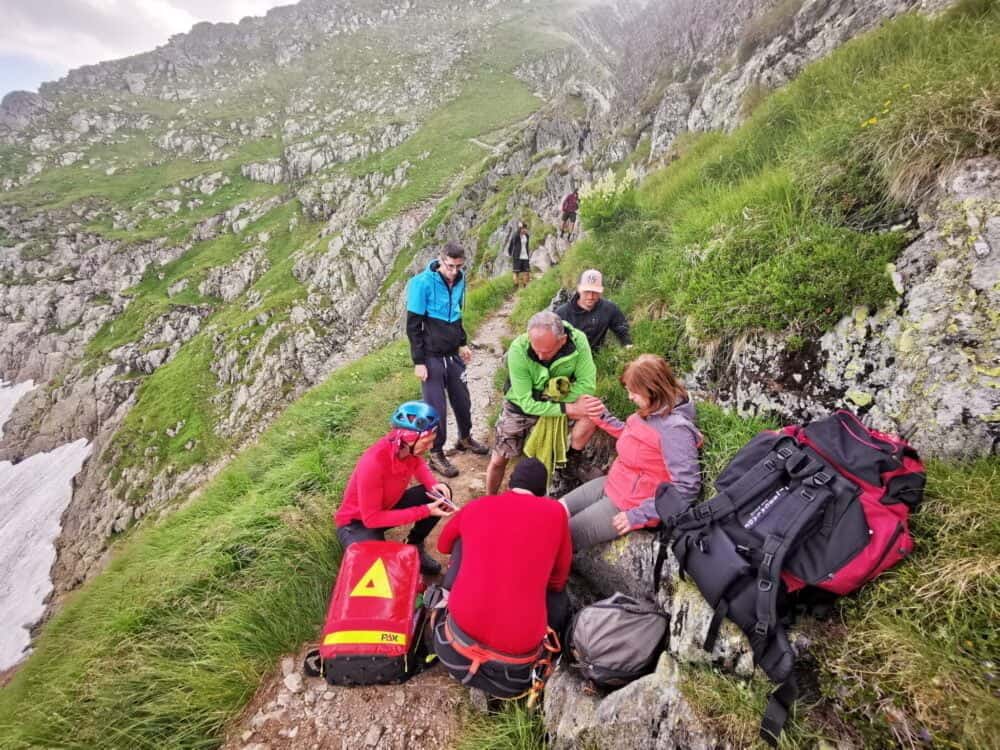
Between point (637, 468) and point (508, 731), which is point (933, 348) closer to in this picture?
point (637, 468)

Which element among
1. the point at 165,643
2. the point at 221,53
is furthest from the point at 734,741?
the point at 221,53

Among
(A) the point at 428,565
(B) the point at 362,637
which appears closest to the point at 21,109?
(A) the point at 428,565

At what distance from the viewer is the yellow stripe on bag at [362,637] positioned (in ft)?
12.1

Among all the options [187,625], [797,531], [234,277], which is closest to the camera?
[797,531]

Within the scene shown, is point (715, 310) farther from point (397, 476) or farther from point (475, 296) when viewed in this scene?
point (475, 296)

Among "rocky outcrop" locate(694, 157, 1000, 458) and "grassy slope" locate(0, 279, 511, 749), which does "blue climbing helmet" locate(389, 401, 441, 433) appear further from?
"rocky outcrop" locate(694, 157, 1000, 458)

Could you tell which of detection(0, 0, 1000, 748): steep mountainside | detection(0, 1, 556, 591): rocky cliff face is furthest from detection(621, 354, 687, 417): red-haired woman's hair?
detection(0, 1, 556, 591): rocky cliff face

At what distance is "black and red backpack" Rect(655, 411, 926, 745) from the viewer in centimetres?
246

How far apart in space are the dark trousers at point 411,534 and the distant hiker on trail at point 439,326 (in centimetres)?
131

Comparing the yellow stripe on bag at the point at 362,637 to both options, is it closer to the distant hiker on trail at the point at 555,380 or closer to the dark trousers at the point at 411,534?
the dark trousers at the point at 411,534

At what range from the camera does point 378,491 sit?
4504 mm

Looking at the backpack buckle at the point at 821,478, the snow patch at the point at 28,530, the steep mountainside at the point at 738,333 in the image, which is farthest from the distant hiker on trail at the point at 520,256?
the snow patch at the point at 28,530

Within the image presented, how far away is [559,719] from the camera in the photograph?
10.4 ft

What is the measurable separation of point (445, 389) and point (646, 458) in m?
3.57
